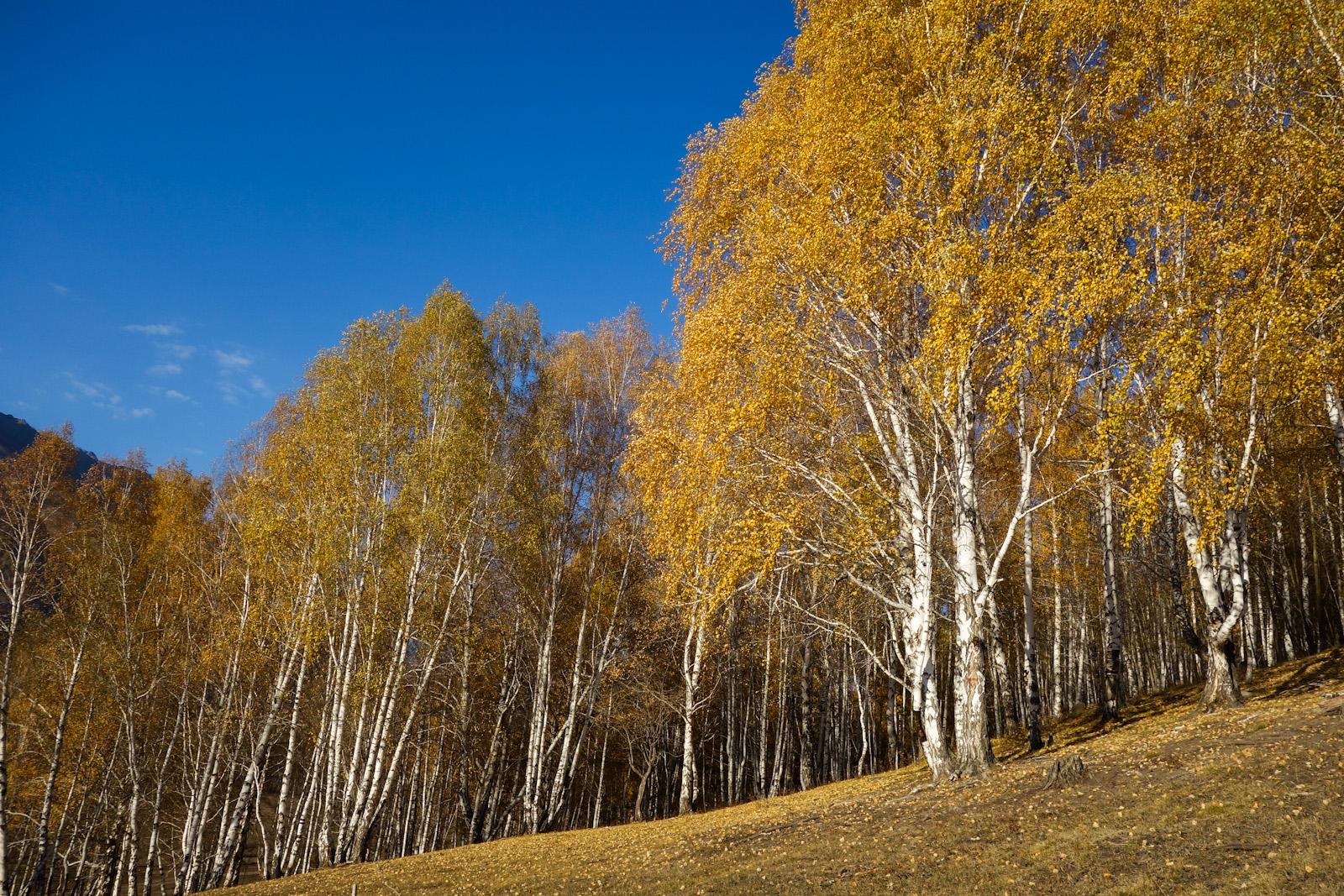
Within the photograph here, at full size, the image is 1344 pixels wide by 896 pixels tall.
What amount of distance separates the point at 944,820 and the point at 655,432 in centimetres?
770

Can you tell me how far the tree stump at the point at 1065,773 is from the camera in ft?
29.9

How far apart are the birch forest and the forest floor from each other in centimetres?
206

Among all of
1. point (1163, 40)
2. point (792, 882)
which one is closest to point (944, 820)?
point (792, 882)

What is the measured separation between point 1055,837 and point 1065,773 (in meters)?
2.15

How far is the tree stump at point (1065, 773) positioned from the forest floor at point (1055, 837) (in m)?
0.17

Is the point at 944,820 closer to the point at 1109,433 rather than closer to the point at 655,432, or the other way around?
the point at 1109,433

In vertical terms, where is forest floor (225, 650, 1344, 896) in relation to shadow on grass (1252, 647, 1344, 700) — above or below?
below

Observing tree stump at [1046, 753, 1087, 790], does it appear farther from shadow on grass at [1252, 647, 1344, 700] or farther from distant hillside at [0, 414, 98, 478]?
distant hillside at [0, 414, 98, 478]

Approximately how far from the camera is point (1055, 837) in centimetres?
741

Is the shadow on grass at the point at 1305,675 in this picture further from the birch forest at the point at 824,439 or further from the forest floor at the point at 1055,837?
the birch forest at the point at 824,439

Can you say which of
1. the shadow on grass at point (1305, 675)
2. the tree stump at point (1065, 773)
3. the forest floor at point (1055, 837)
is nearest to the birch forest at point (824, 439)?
the shadow on grass at point (1305, 675)

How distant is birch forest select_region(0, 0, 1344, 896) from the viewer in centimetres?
1147

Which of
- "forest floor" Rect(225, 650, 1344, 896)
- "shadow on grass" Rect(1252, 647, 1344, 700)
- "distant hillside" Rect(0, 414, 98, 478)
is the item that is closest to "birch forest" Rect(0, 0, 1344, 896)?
"shadow on grass" Rect(1252, 647, 1344, 700)

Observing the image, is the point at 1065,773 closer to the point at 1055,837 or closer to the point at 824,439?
the point at 1055,837
